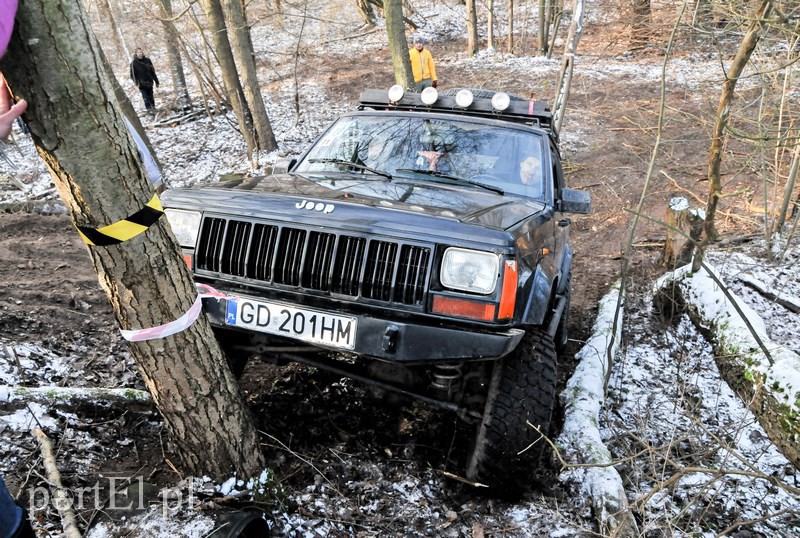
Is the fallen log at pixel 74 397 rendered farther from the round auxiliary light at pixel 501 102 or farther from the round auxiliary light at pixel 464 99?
the round auxiliary light at pixel 501 102

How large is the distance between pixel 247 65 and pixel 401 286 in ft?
31.4

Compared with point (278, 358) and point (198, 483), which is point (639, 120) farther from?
point (198, 483)

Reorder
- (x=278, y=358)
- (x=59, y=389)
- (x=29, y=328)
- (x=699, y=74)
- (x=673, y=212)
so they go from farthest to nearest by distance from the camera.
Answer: (x=699, y=74) < (x=673, y=212) < (x=29, y=328) < (x=278, y=358) < (x=59, y=389)

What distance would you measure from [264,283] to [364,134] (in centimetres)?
166

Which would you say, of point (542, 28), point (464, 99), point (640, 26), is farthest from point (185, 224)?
point (640, 26)

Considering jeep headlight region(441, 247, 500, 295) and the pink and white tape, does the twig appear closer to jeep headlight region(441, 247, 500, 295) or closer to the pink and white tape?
the pink and white tape

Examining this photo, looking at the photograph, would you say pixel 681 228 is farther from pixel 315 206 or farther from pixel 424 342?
pixel 315 206

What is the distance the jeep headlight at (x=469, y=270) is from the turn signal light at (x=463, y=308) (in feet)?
0.20

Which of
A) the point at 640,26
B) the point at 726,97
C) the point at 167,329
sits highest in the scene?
the point at 640,26

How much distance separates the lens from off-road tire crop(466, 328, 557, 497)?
2.91 m

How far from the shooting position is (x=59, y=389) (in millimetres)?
3104

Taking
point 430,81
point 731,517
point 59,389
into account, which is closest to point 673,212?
point 731,517

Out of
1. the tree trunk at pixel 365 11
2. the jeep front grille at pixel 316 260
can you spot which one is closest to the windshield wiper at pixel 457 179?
the jeep front grille at pixel 316 260

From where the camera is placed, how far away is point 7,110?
76.6 inches
